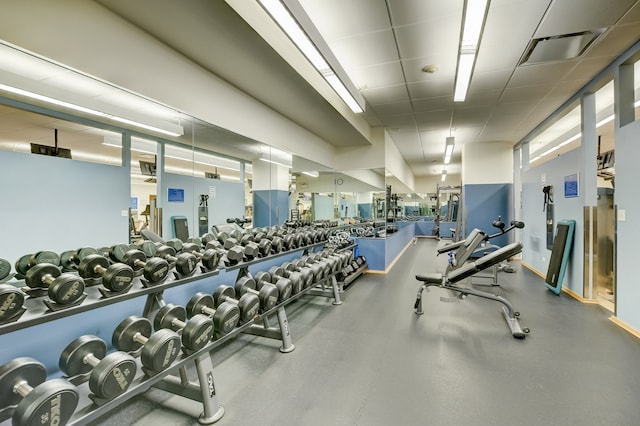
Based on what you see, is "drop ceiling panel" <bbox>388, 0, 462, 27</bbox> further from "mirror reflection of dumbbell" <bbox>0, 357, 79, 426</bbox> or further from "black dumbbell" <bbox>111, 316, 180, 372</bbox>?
"mirror reflection of dumbbell" <bbox>0, 357, 79, 426</bbox>

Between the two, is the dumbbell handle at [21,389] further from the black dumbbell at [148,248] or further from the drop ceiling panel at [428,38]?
the drop ceiling panel at [428,38]

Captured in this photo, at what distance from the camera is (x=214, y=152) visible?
Answer: 3197 mm

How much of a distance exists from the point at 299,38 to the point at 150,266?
194 centimetres

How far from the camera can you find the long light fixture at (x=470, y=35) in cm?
184

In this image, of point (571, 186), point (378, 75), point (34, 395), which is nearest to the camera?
point (34, 395)

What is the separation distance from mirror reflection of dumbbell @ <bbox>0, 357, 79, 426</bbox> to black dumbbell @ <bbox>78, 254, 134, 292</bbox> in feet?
1.37

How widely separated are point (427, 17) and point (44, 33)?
9.06 feet

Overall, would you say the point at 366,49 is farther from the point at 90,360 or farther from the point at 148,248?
the point at 90,360

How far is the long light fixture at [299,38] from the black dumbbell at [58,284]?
1.84 meters

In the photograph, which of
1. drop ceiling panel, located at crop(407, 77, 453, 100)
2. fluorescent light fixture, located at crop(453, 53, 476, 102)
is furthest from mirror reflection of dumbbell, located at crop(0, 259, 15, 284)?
drop ceiling panel, located at crop(407, 77, 453, 100)

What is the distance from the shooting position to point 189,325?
61.5 inches

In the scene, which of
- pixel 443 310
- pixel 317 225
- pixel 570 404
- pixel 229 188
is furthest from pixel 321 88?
pixel 570 404

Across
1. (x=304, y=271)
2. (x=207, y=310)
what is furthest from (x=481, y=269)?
(x=207, y=310)

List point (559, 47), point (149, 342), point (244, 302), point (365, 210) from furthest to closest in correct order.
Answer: point (365, 210), point (559, 47), point (244, 302), point (149, 342)
